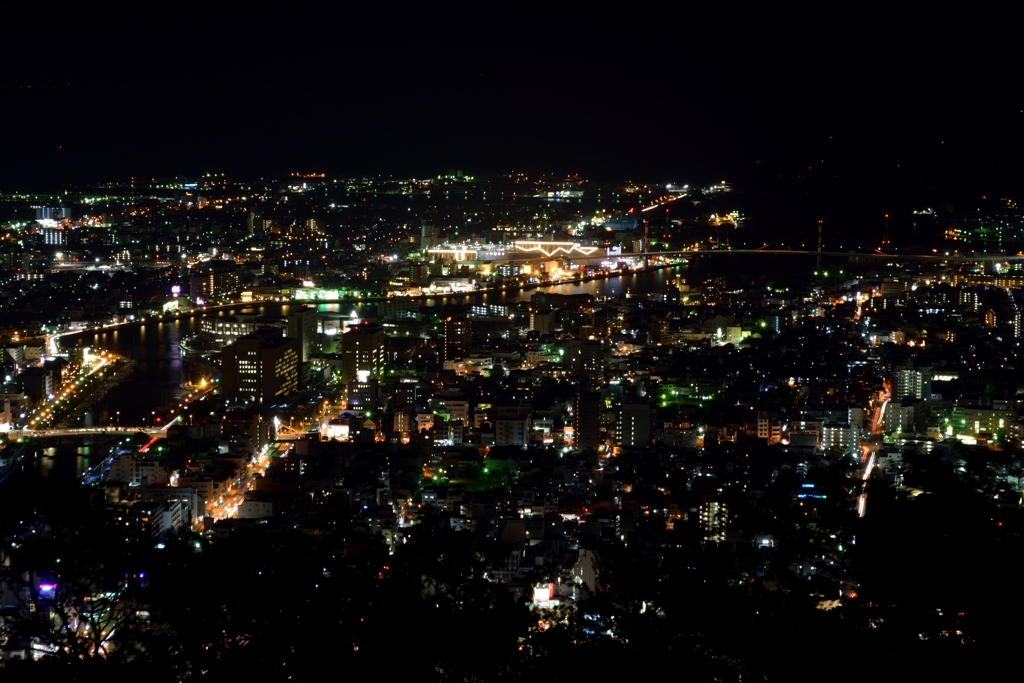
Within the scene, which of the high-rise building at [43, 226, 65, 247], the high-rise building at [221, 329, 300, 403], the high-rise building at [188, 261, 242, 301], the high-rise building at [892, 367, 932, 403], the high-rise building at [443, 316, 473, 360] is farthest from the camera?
the high-rise building at [43, 226, 65, 247]

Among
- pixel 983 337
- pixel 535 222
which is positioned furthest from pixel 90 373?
pixel 535 222

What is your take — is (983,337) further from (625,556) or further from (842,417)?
(625,556)

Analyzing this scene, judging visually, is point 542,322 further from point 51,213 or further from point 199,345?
point 51,213

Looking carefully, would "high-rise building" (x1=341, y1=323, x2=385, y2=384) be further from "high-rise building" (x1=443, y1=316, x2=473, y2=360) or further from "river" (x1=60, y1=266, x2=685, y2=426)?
"river" (x1=60, y1=266, x2=685, y2=426)

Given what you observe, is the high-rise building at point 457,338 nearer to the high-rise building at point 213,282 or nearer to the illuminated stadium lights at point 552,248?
the high-rise building at point 213,282

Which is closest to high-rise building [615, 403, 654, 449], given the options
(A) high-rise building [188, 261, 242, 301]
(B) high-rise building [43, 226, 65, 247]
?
(A) high-rise building [188, 261, 242, 301]

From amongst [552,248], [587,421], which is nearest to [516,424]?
[587,421]
